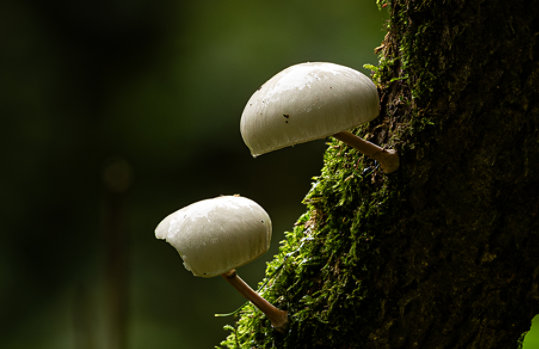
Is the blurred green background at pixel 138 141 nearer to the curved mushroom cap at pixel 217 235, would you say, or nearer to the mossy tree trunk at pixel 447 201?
the mossy tree trunk at pixel 447 201

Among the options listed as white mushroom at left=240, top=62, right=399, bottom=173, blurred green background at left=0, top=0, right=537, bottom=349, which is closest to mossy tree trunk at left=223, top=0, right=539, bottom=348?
white mushroom at left=240, top=62, right=399, bottom=173

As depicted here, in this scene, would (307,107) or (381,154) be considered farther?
(381,154)

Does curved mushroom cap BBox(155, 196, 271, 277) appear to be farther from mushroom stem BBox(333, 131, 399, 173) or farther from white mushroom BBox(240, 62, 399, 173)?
mushroom stem BBox(333, 131, 399, 173)

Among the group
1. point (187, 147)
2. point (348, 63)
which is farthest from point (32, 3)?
point (348, 63)

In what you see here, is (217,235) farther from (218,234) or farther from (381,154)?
(381,154)

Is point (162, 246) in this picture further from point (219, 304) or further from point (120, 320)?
point (120, 320)

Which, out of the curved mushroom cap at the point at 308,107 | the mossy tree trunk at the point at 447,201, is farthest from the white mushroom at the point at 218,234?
the mossy tree trunk at the point at 447,201

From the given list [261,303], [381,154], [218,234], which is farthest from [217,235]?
[381,154]

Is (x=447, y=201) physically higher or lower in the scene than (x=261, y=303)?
higher
